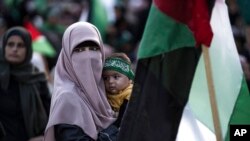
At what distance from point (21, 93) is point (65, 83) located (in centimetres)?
194

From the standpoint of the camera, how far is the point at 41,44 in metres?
11.6

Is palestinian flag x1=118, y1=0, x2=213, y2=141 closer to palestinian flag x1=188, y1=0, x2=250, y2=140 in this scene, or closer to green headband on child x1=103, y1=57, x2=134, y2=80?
palestinian flag x1=188, y1=0, x2=250, y2=140

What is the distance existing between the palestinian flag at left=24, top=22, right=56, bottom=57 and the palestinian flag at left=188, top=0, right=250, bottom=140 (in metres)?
5.44

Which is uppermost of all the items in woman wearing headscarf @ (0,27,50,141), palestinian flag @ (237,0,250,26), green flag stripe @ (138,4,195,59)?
palestinian flag @ (237,0,250,26)

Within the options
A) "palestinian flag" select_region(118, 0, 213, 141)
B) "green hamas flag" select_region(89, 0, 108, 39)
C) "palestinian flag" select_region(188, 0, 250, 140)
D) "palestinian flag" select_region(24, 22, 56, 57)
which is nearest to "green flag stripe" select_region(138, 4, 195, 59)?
"palestinian flag" select_region(118, 0, 213, 141)

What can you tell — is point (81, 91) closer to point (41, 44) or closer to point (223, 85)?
point (223, 85)

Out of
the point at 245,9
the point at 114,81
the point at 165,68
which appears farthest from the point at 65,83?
the point at 245,9

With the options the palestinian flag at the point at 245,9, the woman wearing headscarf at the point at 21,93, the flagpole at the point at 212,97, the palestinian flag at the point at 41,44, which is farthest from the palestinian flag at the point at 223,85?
the palestinian flag at the point at 41,44

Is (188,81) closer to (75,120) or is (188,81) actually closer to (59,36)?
(75,120)

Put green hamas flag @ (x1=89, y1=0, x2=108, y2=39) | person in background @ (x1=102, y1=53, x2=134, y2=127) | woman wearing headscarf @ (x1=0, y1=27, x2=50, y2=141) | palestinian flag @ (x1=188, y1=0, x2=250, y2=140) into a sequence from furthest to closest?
green hamas flag @ (x1=89, y1=0, x2=108, y2=39) → woman wearing headscarf @ (x1=0, y1=27, x2=50, y2=141) → person in background @ (x1=102, y1=53, x2=134, y2=127) → palestinian flag @ (x1=188, y1=0, x2=250, y2=140)

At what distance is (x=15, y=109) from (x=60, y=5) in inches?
257

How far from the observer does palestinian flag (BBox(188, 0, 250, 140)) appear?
581 cm

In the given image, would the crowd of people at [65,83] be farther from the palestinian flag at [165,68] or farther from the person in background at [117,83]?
the palestinian flag at [165,68]

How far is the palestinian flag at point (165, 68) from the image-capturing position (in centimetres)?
570
